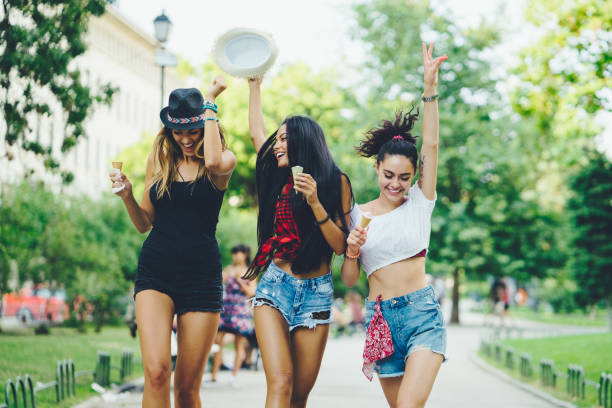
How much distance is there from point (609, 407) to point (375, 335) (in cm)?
600

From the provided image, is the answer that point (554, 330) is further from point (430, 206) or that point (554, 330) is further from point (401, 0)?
point (430, 206)

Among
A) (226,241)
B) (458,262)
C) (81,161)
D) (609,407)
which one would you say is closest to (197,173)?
(609,407)

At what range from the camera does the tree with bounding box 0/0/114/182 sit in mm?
9352

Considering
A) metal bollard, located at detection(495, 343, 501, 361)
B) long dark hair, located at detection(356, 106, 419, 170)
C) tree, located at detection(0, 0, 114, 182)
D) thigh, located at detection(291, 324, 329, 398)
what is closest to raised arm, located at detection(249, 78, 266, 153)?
long dark hair, located at detection(356, 106, 419, 170)

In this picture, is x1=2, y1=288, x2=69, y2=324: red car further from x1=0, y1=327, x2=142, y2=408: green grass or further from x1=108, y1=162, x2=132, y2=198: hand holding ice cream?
x1=108, y1=162, x2=132, y2=198: hand holding ice cream

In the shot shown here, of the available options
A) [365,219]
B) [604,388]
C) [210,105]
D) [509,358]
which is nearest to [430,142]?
[365,219]

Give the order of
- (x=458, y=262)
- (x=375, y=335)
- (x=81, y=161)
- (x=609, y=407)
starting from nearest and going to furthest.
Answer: (x=375, y=335) → (x=609, y=407) → (x=458, y=262) → (x=81, y=161)

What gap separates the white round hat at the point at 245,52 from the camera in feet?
18.6

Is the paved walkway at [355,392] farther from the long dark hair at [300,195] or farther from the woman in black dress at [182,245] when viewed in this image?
the long dark hair at [300,195]

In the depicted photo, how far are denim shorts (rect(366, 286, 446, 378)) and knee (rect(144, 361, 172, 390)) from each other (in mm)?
1217

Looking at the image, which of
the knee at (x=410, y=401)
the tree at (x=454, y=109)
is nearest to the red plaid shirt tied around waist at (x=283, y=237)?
the knee at (x=410, y=401)

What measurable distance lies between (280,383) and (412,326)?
2.62 feet

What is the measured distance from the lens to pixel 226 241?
31344 millimetres

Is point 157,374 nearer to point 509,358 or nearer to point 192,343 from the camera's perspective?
point 192,343
